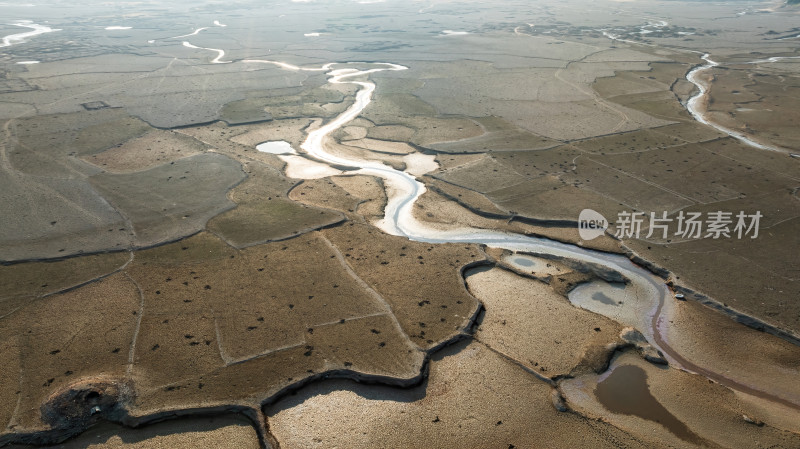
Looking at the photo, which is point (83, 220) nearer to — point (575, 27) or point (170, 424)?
point (170, 424)

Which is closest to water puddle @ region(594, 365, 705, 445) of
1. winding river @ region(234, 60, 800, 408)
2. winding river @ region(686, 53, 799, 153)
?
winding river @ region(234, 60, 800, 408)

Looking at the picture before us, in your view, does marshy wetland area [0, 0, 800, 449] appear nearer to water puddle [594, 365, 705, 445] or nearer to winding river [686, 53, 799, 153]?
water puddle [594, 365, 705, 445]

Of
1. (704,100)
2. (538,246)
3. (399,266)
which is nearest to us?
(399,266)

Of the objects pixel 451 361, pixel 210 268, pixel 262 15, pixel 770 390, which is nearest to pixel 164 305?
pixel 210 268

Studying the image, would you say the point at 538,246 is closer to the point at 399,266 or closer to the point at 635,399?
the point at 399,266

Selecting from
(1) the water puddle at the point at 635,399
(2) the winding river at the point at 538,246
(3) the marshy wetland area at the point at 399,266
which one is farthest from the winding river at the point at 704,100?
(1) the water puddle at the point at 635,399

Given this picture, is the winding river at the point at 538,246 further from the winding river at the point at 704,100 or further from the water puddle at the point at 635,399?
the winding river at the point at 704,100

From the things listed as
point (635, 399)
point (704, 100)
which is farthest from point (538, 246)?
point (704, 100)
